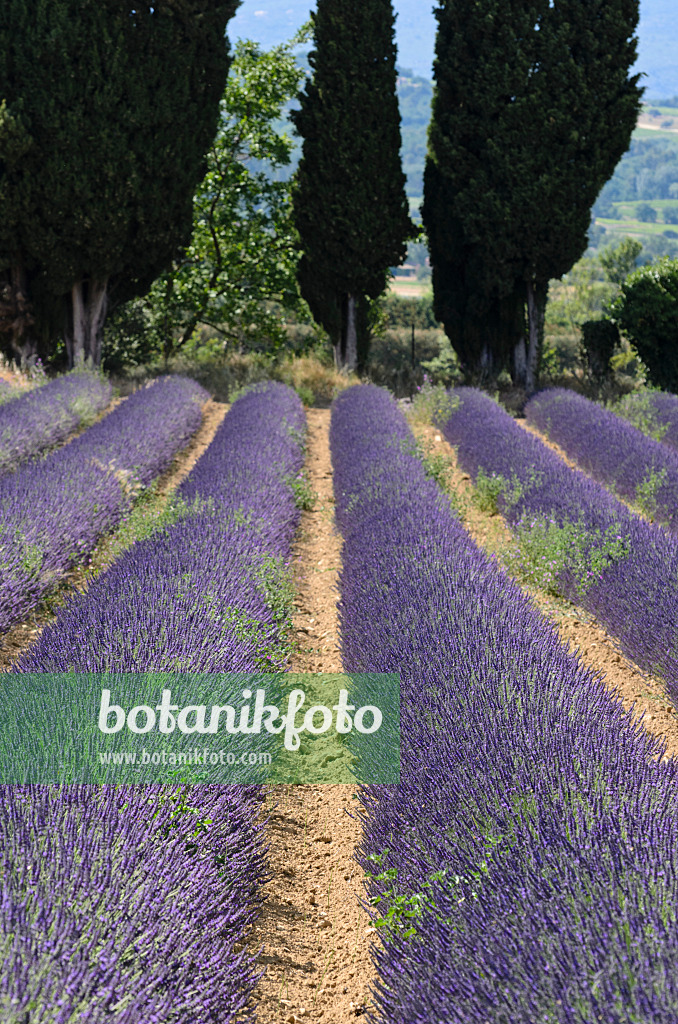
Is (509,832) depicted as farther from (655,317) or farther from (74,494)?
(655,317)

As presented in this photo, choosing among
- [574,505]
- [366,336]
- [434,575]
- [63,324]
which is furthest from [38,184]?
[434,575]

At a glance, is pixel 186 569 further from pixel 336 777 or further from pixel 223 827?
pixel 223 827

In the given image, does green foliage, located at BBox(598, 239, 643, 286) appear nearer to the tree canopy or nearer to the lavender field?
the tree canopy

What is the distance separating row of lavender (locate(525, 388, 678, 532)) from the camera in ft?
21.1

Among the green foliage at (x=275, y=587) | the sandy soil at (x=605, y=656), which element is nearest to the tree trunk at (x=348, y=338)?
the sandy soil at (x=605, y=656)

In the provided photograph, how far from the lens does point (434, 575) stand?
361 cm

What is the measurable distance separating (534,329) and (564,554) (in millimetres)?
10739

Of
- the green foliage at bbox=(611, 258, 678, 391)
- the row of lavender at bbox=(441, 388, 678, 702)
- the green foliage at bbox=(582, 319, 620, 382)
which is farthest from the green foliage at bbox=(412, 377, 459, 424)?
the green foliage at bbox=(582, 319, 620, 382)

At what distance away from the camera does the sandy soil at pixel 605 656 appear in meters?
3.46

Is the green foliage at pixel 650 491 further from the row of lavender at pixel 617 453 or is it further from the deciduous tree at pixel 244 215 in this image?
the deciduous tree at pixel 244 215

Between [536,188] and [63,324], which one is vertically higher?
[536,188]

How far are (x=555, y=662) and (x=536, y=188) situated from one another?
12.4 metres

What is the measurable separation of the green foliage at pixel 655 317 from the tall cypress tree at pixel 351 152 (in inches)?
175

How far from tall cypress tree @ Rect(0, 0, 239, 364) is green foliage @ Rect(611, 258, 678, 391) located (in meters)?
8.11
